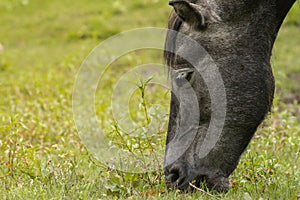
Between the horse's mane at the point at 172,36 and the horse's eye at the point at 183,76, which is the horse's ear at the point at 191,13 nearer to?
the horse's mane at the point at 172,36

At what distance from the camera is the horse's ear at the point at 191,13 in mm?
3250

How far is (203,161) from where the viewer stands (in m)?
3.37

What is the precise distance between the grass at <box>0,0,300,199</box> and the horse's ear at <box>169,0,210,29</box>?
1.64ft

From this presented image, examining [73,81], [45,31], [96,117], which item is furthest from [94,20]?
[96,117]

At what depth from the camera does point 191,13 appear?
3340 millimetres

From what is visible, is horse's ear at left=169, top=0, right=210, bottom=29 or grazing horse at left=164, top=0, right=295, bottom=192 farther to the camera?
grazing horse at left=164, top=0, right=295, bottom=192

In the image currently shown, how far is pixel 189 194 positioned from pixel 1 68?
22.2ft

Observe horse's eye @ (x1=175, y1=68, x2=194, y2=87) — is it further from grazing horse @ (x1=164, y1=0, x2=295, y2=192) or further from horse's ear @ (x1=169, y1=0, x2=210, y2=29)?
horse's ear @ (x1=169, y1=0, x2=210, y2=29)

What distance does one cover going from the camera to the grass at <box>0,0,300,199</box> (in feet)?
11.9

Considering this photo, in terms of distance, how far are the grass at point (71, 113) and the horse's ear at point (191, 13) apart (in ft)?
1.64

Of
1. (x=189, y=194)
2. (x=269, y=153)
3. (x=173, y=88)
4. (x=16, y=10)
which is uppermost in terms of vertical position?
(x=16, y=10)

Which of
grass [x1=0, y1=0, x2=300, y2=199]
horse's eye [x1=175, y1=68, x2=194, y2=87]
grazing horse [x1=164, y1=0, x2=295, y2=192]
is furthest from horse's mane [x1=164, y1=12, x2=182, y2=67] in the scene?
grass [x1=0, y1=0, x2=300, y2=199]

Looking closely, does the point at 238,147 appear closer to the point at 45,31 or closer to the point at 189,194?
the point at 189,194

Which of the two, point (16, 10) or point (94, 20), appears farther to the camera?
point (16, 10)
